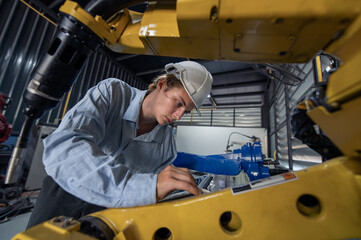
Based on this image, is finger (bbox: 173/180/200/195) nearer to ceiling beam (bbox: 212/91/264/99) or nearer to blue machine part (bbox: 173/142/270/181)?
blue machine part (bbox: 173/142/270/181)

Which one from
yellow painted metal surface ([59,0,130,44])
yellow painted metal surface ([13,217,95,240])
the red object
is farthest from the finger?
the red object

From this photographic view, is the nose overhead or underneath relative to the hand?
overhead

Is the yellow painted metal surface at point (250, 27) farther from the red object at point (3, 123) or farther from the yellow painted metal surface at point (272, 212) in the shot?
the red object at point (3, 123)

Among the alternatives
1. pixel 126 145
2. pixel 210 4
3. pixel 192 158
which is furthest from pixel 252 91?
pixel 210 4

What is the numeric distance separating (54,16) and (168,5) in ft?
14.2

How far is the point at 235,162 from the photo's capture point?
1.22 meters

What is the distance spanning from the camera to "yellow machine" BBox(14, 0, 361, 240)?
323 millimetres

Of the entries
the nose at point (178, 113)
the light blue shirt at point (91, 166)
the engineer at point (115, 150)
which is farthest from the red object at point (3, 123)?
the nose at point (178, 113)

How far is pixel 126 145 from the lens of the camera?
118 centimetres

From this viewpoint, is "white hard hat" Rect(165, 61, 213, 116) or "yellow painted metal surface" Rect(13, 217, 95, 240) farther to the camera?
"white hard hat" Rect(165, 61, 213, 116)

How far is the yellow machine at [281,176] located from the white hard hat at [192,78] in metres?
0.42

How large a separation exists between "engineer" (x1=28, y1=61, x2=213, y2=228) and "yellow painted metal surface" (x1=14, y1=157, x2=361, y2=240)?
2.4 inches

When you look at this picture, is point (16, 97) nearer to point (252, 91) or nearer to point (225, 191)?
point (225, 191)

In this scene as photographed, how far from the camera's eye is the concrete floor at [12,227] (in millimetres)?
1243
